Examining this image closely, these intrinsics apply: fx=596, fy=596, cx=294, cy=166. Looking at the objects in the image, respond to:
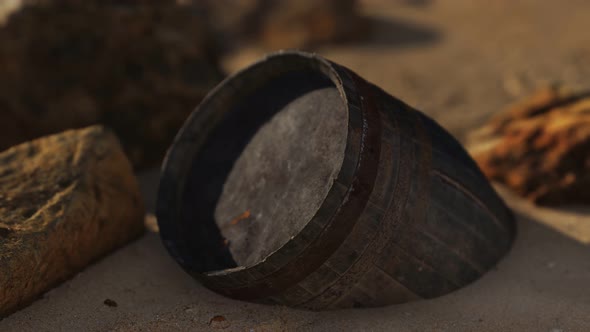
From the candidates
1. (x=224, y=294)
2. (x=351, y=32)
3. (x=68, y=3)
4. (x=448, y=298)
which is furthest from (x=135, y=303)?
(x=351, y=32)

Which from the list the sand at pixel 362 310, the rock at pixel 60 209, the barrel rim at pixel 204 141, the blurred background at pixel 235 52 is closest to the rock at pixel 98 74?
the blurred background at pixel 235 52

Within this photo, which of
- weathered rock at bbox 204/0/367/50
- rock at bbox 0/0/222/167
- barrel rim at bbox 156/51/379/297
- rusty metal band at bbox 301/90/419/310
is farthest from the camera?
weathered rock at bbox 204/0/367/50

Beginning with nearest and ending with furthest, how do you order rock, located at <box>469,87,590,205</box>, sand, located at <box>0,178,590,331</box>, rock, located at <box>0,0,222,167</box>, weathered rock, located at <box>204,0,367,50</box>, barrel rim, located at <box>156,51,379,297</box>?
barrel rim, located at <box>156,51,379,297</box>
sand, located at <box>0,178,590,331</box>
rock, located at <box>469,87,590,205</box>
rock, located at <box>0,0,222,167</box>
weathered rock, located at <box>204,0,367,50</box>

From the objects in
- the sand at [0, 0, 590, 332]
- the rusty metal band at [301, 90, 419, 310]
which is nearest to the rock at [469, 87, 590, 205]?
the sand at [0, 0, 590, 332]

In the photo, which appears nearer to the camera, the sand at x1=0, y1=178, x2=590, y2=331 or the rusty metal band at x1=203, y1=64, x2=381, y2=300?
the rusty metal band at x1=203, y1=64, x2=381, y2=300

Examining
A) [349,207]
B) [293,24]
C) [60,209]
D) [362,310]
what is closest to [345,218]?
[349,207]

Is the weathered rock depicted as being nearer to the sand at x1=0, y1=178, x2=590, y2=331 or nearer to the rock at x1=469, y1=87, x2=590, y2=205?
the rock at x1=469, y1=87, x2=590, y2=205

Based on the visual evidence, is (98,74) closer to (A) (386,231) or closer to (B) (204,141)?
(B) (204,141)
